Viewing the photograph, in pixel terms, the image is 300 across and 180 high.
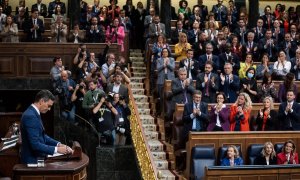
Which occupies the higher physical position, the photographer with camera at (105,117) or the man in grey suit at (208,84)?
the man in grey suit at (208,84)

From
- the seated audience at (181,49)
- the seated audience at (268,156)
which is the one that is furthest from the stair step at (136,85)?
the seated audience at (268,156)

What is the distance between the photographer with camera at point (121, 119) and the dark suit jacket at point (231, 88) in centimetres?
186

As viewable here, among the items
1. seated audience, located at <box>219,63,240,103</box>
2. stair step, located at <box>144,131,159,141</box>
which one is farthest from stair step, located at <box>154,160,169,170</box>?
seated audience, located at <box>219,63,240,103</box>

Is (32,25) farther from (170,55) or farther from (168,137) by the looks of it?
(168,137)

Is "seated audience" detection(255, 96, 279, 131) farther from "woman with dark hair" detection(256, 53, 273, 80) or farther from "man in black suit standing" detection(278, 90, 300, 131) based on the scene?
"woman with dark hair" detection(256, 53, 273, 80)

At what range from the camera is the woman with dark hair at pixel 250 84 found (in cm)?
1324

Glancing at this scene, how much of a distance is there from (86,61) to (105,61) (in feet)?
1.96

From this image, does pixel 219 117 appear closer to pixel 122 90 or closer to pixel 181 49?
pixel 122 90

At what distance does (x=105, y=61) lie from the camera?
15.2 meters

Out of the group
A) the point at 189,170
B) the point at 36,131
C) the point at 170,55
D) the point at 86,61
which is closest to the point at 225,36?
the point at 170,55

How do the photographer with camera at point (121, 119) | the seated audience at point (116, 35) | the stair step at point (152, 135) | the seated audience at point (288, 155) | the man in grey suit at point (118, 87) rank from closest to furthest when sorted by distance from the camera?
1. the seated audience at point (288, 155)
2. the photographer with camera at point (121, 119)
3. the man in grey suit at point (118, 87)
4. the stair step at point (152, 135)
5. the seated audience at point (116, 35)

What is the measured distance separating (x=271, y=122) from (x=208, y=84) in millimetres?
1585

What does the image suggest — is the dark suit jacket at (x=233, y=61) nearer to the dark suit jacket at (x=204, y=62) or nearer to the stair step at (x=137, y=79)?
the dark suit jacket at (x=204, y=62)

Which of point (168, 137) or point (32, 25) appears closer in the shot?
point (168, 137)
